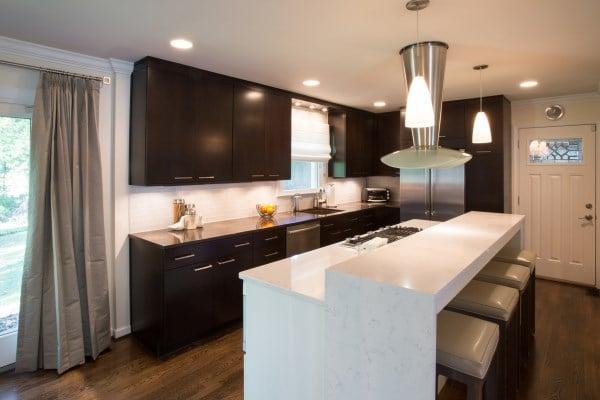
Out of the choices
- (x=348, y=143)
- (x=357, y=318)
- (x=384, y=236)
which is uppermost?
(x=348, y=143)

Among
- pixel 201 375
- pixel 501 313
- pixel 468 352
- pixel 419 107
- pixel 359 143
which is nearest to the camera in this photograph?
pixel 468 352

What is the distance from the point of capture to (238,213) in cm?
398

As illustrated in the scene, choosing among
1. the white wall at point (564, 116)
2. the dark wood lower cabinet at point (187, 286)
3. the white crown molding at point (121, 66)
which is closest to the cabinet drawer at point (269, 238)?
the dark wood lower cabinet at point (187, 286)

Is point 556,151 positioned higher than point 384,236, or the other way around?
point 556,151

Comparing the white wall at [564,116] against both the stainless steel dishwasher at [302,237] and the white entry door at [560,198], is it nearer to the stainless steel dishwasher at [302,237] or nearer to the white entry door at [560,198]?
the white entry door at [560,198]

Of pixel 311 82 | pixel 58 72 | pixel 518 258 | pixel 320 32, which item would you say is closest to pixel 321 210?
pixel 311 82

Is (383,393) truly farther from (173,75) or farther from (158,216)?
(173,75)

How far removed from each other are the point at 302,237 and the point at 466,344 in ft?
7.96

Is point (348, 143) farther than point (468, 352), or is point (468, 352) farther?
point (348, 143)

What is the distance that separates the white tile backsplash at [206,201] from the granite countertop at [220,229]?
10 centimetres

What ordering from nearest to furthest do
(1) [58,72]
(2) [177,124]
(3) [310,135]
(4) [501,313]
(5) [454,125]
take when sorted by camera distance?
(4) [501,313] → (1) [58,72] → (2) [177,124] → (5) [454,125] → (3) [310,135]

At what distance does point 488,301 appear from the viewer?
200cm

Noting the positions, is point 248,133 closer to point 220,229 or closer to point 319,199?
point 220,229

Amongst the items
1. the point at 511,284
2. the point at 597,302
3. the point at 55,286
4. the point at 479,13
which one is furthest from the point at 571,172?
the point at 55,286
